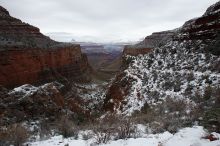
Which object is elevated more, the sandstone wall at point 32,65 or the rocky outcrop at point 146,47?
the rocky outcrop at point 146,47

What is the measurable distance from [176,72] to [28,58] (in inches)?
909

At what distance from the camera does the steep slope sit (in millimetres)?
18531

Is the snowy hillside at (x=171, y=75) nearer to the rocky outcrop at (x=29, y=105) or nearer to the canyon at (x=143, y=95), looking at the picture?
the canyon at (x=143, y=95)

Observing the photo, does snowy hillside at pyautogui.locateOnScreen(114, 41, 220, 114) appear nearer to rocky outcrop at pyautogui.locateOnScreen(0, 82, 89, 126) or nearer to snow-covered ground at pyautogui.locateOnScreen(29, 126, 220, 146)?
rocky outcrop at pyautogui.locateOnScreen(0, 82, 89, 126)

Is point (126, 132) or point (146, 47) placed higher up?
point (146, 47)

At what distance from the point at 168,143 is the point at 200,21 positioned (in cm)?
1972

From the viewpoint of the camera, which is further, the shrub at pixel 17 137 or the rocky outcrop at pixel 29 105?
the rocky outcrop at pixel 29 105

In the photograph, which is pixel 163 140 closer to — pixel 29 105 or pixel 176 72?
pixel 29 105

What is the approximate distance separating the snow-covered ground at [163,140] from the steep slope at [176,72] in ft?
26.5

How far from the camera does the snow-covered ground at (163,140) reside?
6.56m

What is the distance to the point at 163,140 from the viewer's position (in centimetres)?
705

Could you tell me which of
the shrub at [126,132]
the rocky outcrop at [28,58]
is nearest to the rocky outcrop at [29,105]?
the shrub at [126,132]

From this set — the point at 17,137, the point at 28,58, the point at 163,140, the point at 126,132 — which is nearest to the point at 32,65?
the point at 28,58

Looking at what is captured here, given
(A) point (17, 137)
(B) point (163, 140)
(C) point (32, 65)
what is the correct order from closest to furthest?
(B) point (163, 140), (A) point (17, 137), (C) point (32, 65)
